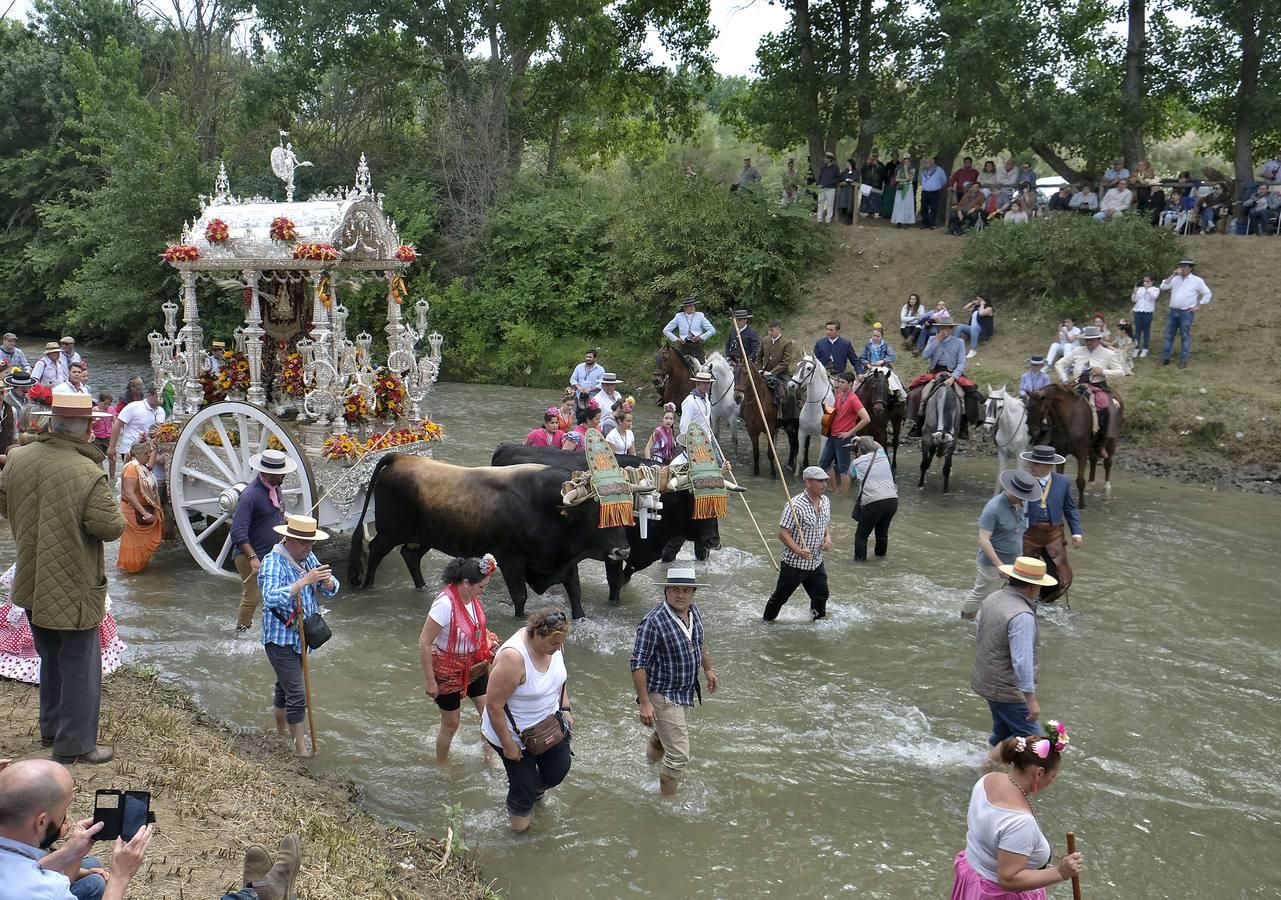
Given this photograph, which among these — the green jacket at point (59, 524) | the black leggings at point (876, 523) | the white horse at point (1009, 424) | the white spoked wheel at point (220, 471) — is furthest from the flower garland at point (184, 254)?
the white horse at point (1009, 424)

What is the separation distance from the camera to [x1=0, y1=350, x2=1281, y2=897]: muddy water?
20.5 ft

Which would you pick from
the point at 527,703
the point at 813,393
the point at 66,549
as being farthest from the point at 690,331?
the point at 66,549

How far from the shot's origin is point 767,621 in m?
10.2

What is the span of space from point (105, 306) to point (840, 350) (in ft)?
64.3

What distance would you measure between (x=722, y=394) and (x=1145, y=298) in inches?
336

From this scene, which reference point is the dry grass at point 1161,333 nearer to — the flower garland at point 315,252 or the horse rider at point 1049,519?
the horse rider at point 1049,519

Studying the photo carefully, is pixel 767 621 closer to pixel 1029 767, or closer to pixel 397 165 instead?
pixel 1029 767

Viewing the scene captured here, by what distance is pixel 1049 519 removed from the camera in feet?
30.2

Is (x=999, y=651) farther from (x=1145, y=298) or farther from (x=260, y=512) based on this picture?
(x=1145, y=298)

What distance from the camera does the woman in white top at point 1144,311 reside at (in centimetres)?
1956

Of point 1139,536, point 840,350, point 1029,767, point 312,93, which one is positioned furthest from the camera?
point 312,93

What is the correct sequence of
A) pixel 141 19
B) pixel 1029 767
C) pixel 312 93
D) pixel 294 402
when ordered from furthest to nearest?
1. pixel 141 19
2. pixel 312 93
3. pixel 294 402
4. pixel 1029 767

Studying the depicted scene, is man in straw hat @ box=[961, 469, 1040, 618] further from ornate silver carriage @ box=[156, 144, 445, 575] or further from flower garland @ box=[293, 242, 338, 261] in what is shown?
flower garland @ box=[293, 242, 338, 261]

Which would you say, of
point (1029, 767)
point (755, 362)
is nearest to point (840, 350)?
point (755, 362)
